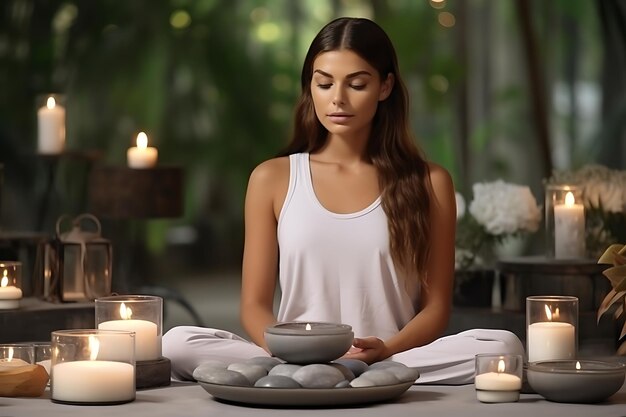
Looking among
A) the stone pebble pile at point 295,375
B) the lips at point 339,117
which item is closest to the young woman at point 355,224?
the lips at point 339,117

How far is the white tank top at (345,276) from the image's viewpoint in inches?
127

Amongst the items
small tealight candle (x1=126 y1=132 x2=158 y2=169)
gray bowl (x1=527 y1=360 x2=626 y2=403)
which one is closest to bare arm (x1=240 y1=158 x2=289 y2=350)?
gray bowl (x1=527 y1=360 x2=626 y2=403)

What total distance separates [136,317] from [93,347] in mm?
234

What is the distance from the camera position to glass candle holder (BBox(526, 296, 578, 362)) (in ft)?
8.73

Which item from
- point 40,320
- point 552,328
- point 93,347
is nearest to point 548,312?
point 552,328

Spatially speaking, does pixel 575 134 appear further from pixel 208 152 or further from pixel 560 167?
pixel 208 152

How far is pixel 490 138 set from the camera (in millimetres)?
5879

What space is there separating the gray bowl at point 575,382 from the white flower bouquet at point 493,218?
5.41 feet

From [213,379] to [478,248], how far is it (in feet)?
6.19

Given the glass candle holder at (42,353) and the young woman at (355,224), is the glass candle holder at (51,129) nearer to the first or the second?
the young woman at (355,224)

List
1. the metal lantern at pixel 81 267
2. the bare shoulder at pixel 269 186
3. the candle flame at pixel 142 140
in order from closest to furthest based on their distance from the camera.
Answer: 1. the bare shoulder at pixel 269 186
2. the metal lantern at pixel 81 267
3. the candle flame at pixel 142 140

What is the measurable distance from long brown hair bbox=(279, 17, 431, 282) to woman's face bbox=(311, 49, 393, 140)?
0.03 m

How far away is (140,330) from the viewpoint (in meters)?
2.70

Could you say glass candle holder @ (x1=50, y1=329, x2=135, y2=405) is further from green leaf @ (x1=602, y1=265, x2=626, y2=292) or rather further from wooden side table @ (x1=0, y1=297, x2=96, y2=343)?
wooden side table @ (x1=0, y1=297, x2=96, y2=343)
